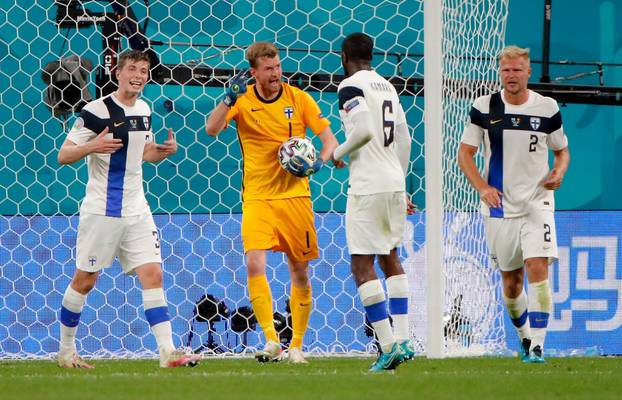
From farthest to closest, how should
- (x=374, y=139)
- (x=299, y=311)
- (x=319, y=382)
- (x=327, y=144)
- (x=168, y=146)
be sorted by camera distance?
(x=299, y=311) → (x=327, y=144) → (x=168, y=146) → (x=374, y=139) → (x=319, y=382)

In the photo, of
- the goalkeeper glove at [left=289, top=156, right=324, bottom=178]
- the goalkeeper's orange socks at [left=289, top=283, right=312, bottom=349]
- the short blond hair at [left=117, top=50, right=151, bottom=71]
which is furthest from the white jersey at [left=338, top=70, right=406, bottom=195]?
the short blond hair at [left=117, top=50, right=151, bottom=71]

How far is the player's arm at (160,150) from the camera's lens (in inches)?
272

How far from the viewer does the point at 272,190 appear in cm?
721

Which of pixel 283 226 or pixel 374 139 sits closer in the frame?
pixel 374 139

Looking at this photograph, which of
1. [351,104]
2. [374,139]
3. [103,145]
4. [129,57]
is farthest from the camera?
[129,57]

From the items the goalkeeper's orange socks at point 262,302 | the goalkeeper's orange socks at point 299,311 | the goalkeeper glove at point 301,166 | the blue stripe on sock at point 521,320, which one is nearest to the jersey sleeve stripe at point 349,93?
the goalkeeper glove at point 301,166

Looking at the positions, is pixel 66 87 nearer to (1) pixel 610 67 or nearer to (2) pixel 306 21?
(2) pixel 306 21

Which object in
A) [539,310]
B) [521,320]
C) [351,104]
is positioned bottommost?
[521,320]

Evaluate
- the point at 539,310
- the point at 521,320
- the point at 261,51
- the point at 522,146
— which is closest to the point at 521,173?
the point at 522,146

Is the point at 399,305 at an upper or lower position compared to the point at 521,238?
lower

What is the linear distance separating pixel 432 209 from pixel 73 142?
2.17m

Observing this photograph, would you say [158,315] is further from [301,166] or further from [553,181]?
[553,181]

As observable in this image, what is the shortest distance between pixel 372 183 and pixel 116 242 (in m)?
1.53

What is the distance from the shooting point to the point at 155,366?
693cm
